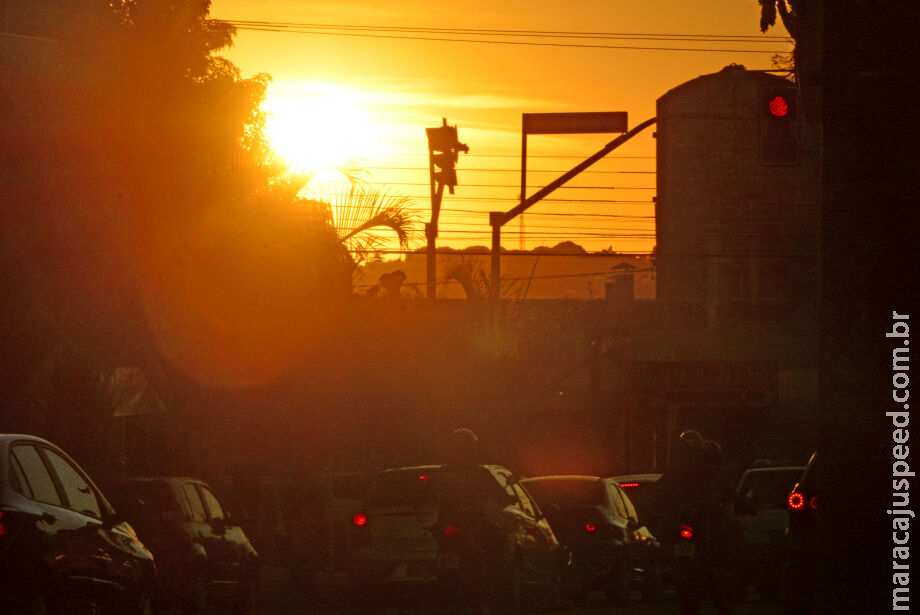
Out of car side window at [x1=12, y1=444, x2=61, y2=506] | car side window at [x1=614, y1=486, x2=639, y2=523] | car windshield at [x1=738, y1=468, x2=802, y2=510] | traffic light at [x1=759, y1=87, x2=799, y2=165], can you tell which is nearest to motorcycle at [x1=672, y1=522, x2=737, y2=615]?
car side window at [x1=614, y1=486, x2=639, y2=523]

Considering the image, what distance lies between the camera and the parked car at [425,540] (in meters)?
14.0

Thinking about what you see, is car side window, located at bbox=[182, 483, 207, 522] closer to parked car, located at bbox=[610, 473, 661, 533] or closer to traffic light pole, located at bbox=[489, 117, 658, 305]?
parked car, located at bbox=[610, 473, 661, 533]

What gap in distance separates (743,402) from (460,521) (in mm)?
29493

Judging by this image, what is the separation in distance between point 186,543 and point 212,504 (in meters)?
1.73

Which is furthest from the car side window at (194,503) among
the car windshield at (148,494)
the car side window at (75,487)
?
the car side window at (75,487)

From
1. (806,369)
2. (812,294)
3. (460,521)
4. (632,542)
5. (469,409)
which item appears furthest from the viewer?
(812,294)

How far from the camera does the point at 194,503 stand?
14.5 metres

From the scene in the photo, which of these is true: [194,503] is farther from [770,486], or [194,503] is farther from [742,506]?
[770,486]

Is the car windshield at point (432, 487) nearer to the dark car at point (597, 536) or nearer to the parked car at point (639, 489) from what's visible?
the dark car at point (597, 536)

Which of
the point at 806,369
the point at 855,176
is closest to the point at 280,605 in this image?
the point at 855,176

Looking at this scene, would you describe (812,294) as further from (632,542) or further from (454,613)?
(454,613)

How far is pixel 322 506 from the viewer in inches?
804

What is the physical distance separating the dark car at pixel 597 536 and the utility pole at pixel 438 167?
1021 cm

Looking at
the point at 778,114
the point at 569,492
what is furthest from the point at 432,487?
the point at 778,114
